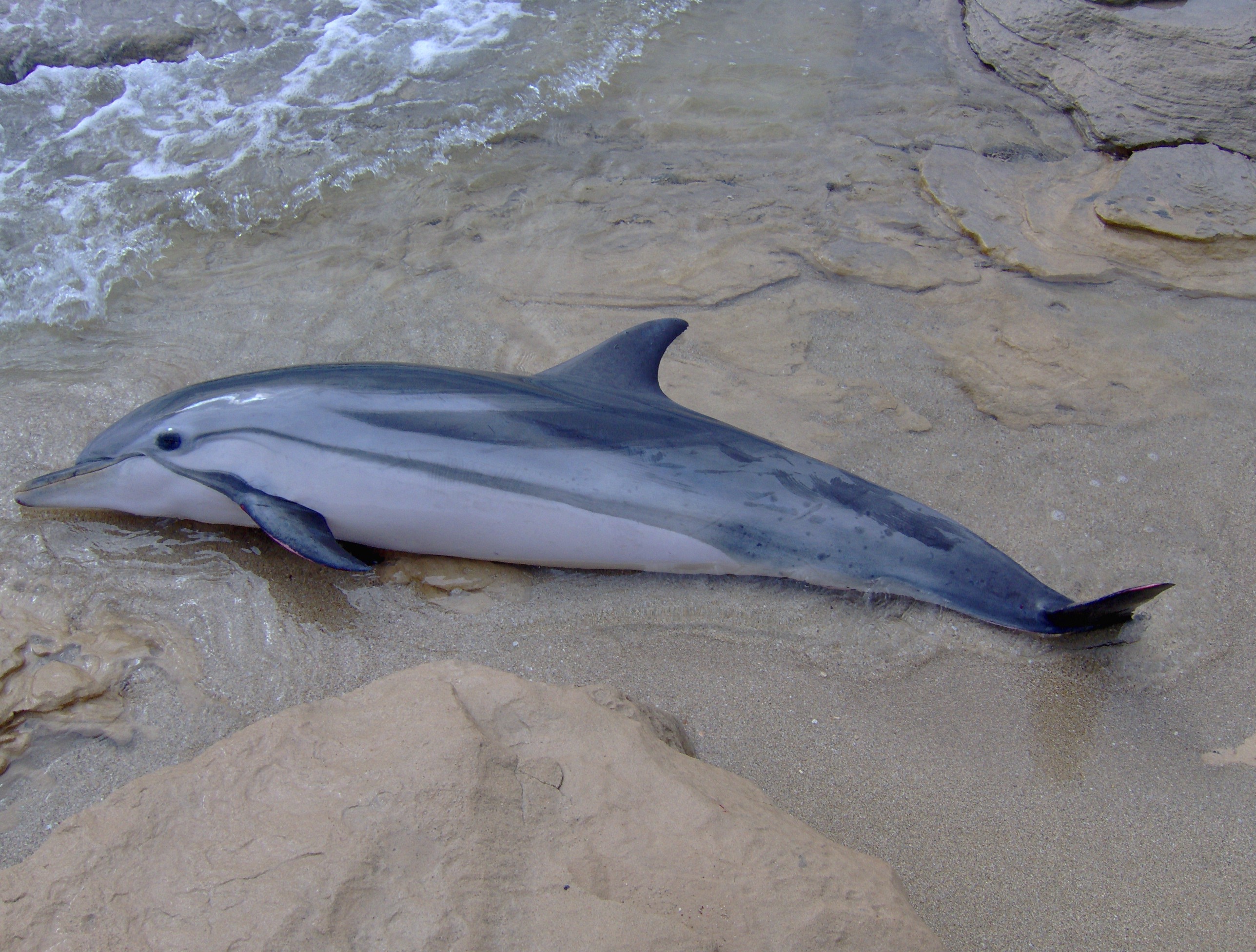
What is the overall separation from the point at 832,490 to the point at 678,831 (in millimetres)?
1599

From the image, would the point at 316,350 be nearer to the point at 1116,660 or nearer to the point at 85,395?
the point at 85,395

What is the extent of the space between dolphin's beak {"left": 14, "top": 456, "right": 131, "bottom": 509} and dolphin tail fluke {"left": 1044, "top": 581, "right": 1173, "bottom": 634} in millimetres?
3370

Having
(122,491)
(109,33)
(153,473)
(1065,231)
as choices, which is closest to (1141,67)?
(1065,231)

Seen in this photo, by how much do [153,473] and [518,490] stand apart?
1.35 metres

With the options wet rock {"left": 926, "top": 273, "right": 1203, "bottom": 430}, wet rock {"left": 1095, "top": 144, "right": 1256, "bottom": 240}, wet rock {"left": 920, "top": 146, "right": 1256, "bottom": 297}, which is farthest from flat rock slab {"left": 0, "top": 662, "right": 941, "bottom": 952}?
wet rock {"left": 1095, "top": 144, "right": 1256, "bottom": 240}

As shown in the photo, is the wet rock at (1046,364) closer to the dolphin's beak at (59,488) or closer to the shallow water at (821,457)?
the shallow water at (821,457)

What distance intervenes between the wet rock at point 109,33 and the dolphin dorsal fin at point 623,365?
505 cm

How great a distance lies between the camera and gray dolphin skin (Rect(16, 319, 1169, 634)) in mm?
2955

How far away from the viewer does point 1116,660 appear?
2809mm

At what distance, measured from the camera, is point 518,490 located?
2.96 metres

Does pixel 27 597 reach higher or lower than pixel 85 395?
lower

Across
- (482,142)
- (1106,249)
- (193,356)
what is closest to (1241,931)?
(1106,249)

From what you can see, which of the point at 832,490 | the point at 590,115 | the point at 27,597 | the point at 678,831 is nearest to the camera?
the point at 678,831

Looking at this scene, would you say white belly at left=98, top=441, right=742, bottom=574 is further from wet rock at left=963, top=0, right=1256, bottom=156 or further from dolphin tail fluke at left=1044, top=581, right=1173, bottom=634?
wet rock at left=963, top=0, right=1256, bottom=156
